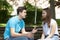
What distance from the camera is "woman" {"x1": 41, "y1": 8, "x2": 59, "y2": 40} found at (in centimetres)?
553

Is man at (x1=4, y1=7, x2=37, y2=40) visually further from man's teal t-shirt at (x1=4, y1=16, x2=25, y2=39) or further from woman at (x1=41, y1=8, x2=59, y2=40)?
woman at (x1=41, y1=8, x2=59, y2=40)

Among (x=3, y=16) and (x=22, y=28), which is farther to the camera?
(x=3, y=16)

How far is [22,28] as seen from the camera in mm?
5594

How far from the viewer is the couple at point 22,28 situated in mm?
5258

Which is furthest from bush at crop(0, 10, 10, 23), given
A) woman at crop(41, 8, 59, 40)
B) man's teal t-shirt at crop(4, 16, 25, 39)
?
man's teal t-shirt at crop(4, 16, 25, 39)

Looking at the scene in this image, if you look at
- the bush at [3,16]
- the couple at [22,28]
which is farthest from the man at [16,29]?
the bush at [3,16]

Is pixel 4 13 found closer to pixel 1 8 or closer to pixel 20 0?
pixel 1 8

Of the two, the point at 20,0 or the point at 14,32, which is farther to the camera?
the point at 20,0

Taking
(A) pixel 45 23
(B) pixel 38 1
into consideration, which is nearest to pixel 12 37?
(A) pixel 45 23

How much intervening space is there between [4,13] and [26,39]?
15.0 metres

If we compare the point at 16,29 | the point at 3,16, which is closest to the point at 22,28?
the point at 16,29

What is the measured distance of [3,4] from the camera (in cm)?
2184

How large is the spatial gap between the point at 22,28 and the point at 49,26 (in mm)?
587

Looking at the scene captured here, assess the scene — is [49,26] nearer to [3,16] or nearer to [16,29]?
[16,29]
